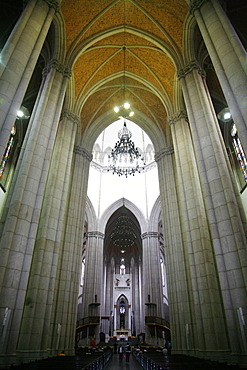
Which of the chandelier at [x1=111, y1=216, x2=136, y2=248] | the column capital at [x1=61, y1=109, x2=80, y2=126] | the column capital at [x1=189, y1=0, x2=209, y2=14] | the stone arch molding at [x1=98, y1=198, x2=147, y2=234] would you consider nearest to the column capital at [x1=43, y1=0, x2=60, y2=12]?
the column capital at [x1=189, y1=0, x2=209, y2=14]

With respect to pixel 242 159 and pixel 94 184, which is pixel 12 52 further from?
pixel 94 184

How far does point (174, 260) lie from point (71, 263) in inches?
187

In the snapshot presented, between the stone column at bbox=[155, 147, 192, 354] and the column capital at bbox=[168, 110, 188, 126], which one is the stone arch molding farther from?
the column capital at bbox=[168, 110, 188, 126]

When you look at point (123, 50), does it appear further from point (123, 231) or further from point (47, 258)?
point (123, 231)

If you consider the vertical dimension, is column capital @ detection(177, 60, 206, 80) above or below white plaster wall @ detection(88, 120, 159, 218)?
below

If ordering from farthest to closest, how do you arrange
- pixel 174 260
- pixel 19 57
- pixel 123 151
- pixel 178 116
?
pixel 123 151
pixel 178 116
pixel 174 260
pixel 19 57

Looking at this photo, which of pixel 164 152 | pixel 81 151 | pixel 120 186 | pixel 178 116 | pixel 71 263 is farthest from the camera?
pixel 120 186

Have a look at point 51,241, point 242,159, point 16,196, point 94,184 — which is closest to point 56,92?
point 16,196

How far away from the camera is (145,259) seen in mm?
22453

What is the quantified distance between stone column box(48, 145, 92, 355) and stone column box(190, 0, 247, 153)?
873cm

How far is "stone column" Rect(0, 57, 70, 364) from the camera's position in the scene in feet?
18.5

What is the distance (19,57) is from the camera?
6477 millimetres

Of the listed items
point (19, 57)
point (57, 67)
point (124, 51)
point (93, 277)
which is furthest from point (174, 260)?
point (124, 51)

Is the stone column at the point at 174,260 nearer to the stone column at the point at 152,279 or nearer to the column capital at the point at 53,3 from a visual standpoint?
the column capital at the point at 53,3
